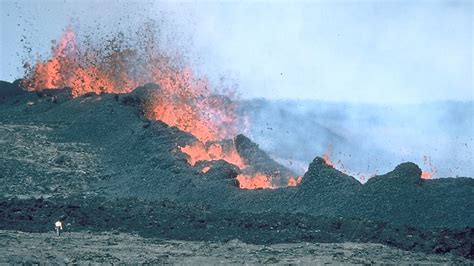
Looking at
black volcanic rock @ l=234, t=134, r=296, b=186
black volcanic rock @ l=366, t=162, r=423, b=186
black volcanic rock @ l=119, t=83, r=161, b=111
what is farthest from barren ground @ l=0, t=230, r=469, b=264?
black volcanic rock @ l=119, t=83, r=161, b=111

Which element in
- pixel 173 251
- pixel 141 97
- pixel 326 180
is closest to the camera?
pixel 173 251

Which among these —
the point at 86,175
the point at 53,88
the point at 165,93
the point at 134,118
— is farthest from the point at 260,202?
the point at 53,88

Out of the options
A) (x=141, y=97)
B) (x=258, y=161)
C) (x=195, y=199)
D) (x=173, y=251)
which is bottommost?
(x=173, y=251)

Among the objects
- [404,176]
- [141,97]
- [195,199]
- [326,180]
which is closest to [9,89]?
[141,97]

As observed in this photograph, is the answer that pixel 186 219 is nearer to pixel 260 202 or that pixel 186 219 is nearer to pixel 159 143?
pixel 260 202

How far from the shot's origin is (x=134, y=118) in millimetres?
36688

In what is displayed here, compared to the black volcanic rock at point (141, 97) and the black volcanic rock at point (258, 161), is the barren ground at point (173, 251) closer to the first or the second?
the black volcanic rock at point (258, 161)

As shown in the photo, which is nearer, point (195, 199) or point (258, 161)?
point (195, 199)

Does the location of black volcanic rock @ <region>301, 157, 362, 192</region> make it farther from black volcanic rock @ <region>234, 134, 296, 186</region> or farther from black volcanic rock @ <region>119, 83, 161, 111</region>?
black volcanic rock @ <region>119, 83, 161, 111</region>

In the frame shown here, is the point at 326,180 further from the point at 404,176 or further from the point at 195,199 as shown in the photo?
the point at 195,199

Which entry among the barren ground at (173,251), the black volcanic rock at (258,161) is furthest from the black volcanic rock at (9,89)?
the barren ground at (173,251)

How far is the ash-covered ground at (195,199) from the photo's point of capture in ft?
66.3

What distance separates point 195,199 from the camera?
25.8 metres

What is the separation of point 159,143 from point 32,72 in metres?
22.5
